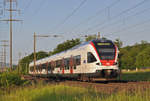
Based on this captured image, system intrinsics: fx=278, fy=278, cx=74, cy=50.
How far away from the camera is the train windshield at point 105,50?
20.9 metres

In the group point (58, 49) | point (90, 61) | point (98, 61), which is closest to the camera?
point (98, 61)

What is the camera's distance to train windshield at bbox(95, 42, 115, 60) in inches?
822

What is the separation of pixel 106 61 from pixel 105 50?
0.95 meters

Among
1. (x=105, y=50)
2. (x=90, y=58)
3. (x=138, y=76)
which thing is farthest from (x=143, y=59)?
(x=105, y=50)

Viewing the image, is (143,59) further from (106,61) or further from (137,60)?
(106,61)

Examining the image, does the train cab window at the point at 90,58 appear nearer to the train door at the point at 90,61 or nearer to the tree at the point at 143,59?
the train door at the point at 90,61

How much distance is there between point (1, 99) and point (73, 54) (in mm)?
16900

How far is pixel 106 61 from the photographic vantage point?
20.7 m

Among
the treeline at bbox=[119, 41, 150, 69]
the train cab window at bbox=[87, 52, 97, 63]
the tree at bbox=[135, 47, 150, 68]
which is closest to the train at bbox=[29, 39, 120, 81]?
the train cab window at bbox=[87, 52, 97, 63]

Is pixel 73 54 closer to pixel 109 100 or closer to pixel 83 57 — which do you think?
pixel 83 57

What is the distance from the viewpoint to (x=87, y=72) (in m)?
22.2

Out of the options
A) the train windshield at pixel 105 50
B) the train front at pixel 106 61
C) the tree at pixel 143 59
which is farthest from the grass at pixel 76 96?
the tree at pixel 143 59

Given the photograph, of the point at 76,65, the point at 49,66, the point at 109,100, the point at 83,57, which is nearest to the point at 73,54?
the point at 76,65

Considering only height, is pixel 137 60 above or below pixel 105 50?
above
